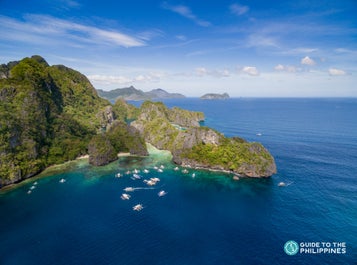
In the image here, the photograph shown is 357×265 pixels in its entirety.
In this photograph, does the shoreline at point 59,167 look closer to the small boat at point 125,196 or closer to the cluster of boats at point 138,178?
the cluster of boats at point 138,178

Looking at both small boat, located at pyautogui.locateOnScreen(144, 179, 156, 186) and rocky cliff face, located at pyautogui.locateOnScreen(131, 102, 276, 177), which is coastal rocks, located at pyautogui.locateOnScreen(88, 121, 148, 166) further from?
small boat, located at pyautogui.locateOnScreen(144, 179, 156, 186)

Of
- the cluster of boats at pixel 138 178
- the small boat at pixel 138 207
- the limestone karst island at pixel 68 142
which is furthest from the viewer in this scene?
the limestone karst island at pixel 68 142

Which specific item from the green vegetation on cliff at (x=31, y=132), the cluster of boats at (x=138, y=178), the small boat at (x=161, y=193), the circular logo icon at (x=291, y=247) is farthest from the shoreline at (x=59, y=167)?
the circular logo icon at (x=291, y=247)

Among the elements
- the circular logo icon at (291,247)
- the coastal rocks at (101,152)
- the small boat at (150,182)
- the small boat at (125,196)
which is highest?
the coastal rocks at (101,152)

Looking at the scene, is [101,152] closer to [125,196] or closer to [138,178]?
[138,178]

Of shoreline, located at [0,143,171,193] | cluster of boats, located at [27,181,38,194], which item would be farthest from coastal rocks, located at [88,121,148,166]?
cluster of boats, located at [27,181,38,194]

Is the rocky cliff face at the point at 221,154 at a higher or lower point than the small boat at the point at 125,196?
higher

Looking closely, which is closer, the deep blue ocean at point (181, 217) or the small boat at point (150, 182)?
the deep blue ocean at point (181, 217)

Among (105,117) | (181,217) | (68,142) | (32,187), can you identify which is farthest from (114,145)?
(105,117)
